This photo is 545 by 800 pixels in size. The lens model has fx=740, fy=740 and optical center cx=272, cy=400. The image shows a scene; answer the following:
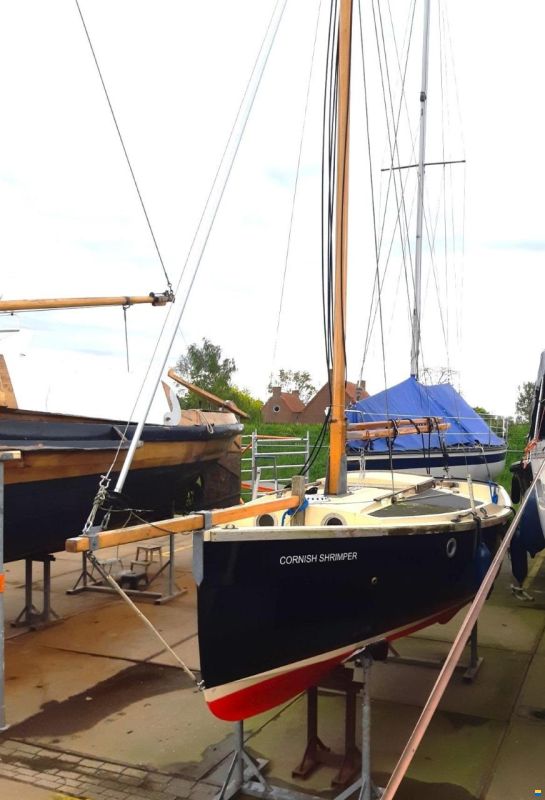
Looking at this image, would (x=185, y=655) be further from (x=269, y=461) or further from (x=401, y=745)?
(x=269, y=461)

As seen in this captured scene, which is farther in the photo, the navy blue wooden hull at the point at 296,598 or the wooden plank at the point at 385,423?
the wooden plank at the point at 385,423

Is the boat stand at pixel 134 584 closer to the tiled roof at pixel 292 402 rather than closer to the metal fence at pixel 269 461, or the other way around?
the metal fence at pixel 269 461

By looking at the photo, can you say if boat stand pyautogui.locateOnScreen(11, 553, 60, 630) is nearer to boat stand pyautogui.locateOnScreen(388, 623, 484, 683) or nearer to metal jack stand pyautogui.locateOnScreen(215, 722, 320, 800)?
boat stand pyautogui.locateOnScreen(388, 623, 484, 683)


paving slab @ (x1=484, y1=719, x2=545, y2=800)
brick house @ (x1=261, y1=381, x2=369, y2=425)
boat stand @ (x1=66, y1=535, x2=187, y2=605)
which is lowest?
paving slab @ (x1=484, y1=719, x2=545, y2=800)

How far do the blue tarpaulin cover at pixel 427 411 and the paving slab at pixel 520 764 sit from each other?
7885 mm

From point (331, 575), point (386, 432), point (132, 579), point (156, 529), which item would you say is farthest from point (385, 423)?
point (156, 529)

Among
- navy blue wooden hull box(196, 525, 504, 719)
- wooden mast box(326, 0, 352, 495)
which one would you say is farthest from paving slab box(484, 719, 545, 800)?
wooden mast box(326, 0, 352, 495)

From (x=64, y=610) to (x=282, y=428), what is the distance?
22.7 metres

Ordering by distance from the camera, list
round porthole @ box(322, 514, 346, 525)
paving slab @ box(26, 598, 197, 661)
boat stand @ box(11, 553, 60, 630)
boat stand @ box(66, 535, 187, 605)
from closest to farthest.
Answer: round porthole @ box(322, 514, 346, 525), paving slab @ box(26, 598, 197, 661), boat stand @ box(11, 553, 60, 630), boat stand @ box(66, 535, 187, 605)

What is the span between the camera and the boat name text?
13.5 ft

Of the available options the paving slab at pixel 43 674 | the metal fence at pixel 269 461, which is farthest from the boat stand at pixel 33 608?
the metal fence at pixel 269 461

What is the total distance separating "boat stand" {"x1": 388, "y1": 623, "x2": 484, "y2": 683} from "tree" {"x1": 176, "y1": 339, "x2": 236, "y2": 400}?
53.8 m

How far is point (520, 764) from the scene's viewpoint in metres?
4.92

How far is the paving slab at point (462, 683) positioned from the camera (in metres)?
6.01
